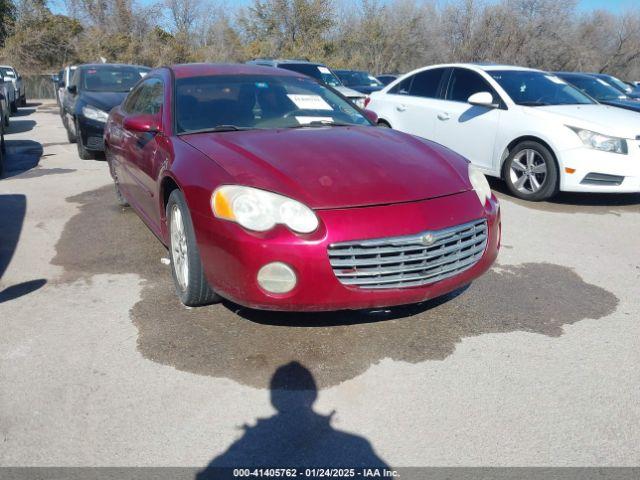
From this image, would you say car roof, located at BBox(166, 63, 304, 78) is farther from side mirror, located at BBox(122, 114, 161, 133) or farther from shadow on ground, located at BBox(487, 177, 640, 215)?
shadow on ground, located at BBox(487, 177, 640, 215)

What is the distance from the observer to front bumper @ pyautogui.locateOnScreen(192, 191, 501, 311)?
2.76m

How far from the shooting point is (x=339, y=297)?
283cm

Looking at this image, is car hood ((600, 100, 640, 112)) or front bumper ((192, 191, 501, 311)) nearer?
front bumper ((192, 191, 501, 311))

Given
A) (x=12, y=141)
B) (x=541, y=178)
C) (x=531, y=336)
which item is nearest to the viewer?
(x=531, y=336)

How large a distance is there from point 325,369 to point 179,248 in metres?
1.28

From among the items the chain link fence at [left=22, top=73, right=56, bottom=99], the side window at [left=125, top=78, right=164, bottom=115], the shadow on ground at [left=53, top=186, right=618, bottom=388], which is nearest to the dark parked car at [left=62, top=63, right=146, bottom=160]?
the side window at [left=125, top=78, right=164, bottom=115]

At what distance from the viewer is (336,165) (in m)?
3.25

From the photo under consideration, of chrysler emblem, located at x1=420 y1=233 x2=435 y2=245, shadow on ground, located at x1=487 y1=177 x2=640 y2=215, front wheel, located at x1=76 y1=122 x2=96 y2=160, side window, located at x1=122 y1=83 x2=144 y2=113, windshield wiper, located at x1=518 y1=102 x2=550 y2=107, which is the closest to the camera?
chrysler emblem, located at x1=420 y1=233 x2=435 y2=245

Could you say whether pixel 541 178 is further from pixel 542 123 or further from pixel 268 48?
pixel 268 48

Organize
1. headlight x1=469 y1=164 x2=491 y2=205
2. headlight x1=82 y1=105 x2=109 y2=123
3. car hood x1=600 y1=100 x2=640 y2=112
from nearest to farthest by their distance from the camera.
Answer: headlight x1=469 y1=164 x2=491 y2=205
headlight x1=82 y1=105 x2=109 y2=123
car hood x1=600 y1=100 x2=640 y2=112

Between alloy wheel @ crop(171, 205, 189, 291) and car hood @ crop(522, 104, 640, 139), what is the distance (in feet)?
15.7

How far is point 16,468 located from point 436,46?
39239 mm

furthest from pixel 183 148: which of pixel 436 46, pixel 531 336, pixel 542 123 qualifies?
pixel 436 46

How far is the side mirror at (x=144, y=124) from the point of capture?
3.89m
